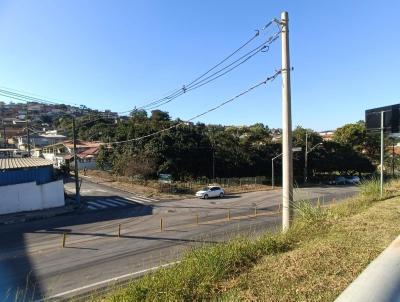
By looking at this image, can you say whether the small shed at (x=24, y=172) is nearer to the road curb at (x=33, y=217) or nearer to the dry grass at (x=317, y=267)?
the road curb at (x=33, y=217)

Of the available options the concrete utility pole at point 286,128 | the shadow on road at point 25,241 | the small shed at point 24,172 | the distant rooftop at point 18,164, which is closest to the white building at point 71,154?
the distant rooftop at point 18,164

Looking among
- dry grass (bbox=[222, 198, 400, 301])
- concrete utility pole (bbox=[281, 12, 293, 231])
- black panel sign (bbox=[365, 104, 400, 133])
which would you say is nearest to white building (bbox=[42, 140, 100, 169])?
concrete utility pole (bbox=[281, 12, 293, 231])

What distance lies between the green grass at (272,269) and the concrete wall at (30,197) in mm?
29072

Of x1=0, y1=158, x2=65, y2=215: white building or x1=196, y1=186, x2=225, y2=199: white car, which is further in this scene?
x1=196, y1=186, x2=225, y2=199: white car

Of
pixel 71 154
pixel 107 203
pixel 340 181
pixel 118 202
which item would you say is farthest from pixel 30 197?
pixel 340 181

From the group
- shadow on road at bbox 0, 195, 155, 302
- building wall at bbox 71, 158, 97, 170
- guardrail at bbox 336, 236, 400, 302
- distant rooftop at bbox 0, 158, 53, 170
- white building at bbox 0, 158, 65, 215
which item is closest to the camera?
guardrail at bbox 336, 236, 400, 302

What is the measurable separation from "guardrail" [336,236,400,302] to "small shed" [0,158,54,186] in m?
33.1

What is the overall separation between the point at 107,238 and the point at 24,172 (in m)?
14.2

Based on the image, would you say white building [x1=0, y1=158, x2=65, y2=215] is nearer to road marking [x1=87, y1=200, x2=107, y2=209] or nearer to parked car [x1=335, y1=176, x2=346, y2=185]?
road marking [x1=87, y1=200, x2=107, y2=209]

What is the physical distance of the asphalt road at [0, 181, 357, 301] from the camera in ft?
46.4

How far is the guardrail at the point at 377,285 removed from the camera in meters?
1.99

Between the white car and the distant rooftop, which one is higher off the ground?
the distant rooftop

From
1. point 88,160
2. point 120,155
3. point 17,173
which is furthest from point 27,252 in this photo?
point 88,160

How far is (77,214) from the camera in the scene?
104 ft
